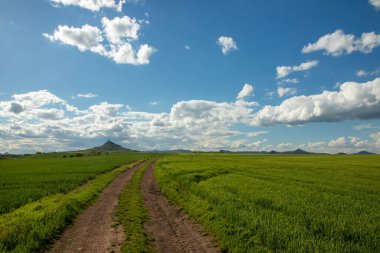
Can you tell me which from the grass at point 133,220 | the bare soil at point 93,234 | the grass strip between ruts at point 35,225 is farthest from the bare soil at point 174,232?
the grass strip between ruts at point 35,225

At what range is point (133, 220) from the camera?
15133 millimetres

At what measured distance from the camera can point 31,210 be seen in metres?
17.2

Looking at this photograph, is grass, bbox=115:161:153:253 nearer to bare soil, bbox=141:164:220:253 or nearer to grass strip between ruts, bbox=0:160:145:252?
bare soil, bbox=141:164:220:253

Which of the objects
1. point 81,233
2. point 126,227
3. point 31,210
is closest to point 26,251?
point 81,233

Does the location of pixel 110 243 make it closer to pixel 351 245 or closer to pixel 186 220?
pixel 186 220

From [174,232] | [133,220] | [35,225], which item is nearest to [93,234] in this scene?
[133,220]

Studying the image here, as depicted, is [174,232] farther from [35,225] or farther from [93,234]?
[35,225]

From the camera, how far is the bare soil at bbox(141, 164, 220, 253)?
1137cm

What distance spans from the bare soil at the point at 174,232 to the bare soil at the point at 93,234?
5.38 feet

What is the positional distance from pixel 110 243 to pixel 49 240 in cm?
280

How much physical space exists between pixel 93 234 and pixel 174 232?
149 inches

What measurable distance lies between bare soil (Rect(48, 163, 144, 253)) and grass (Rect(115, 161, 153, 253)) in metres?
0.36

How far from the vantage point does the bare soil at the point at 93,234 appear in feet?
36.5

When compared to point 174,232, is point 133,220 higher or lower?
higher
